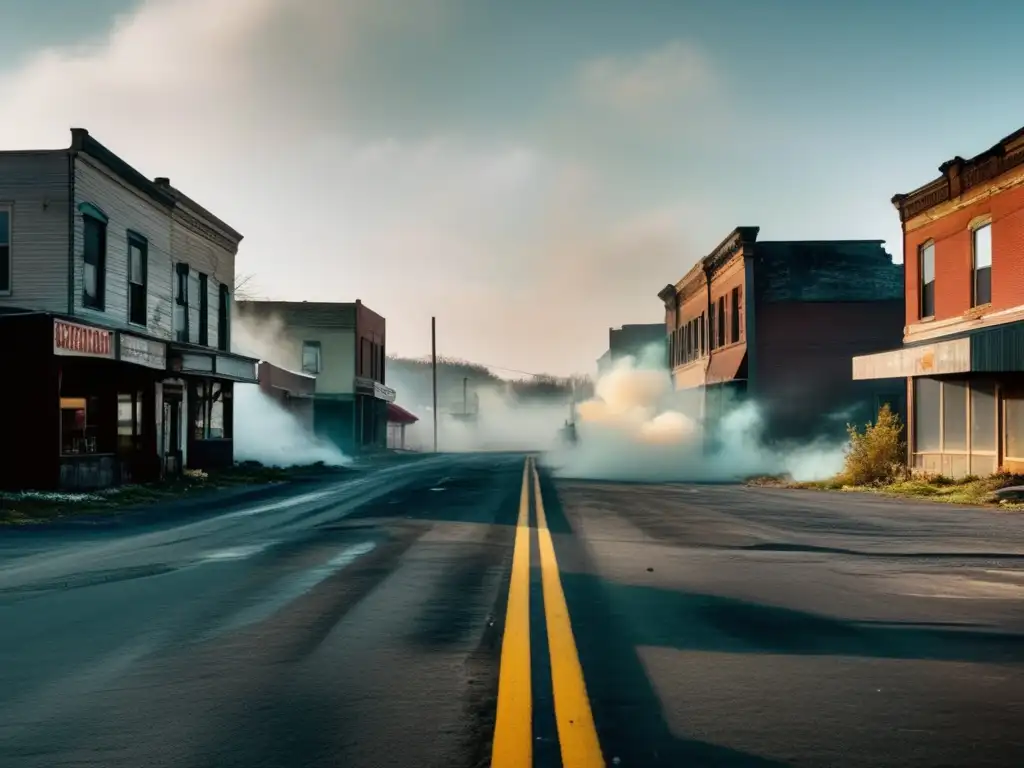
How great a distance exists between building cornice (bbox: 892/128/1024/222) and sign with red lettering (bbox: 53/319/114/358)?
2033 cm

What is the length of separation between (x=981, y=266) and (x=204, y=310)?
22.8 meters

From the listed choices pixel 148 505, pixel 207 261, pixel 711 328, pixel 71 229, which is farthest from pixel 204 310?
pixel 711 328

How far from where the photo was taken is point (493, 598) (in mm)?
7734

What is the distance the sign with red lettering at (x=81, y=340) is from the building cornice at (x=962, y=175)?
2033 cm

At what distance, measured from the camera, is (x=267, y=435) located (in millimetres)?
41219

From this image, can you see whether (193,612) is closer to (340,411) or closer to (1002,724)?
(1002,724)

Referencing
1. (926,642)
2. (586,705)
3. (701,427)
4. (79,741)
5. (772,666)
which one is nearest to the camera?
(79,741)

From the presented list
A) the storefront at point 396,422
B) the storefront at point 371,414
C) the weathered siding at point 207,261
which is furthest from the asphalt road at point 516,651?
the storefront at point 396,422

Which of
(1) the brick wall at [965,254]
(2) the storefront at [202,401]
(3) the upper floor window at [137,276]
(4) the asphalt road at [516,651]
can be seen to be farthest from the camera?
(2) the storefront at [202,401]

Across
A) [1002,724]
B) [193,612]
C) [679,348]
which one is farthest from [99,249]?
[679,348]

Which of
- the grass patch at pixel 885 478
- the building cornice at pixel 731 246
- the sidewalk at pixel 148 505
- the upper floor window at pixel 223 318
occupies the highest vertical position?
the building cornice at pixel 731 246

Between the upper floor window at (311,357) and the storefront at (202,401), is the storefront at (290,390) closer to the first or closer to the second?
the storefront at (202,401)

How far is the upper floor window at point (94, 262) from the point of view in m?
22.3

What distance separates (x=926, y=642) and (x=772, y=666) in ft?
4.13
